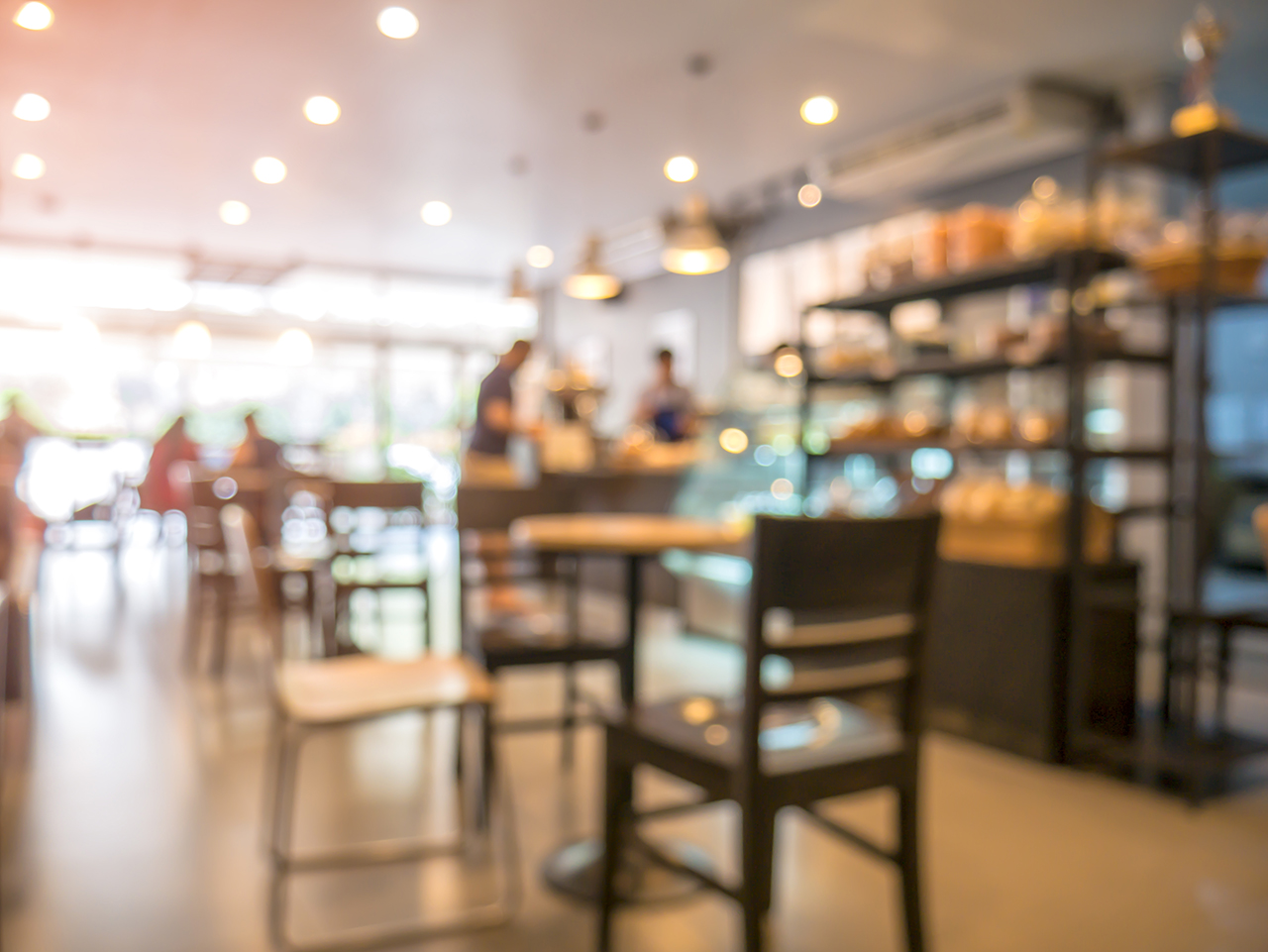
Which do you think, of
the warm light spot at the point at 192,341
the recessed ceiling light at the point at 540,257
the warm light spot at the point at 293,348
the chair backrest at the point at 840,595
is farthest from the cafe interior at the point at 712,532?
the warm light spot at the point at 293,348

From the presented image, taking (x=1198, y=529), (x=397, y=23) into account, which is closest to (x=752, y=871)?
(x=1198, y=529)

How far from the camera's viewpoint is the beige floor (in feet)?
6.70

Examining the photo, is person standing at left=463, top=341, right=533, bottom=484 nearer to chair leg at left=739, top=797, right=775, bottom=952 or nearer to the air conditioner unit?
the air conditioner unit

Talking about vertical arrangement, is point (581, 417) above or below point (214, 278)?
below

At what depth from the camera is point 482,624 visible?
2906mm

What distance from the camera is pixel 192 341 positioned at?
1133cm

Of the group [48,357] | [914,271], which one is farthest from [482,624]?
[48,357]

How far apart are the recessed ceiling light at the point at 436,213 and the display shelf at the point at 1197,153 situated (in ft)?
20.4

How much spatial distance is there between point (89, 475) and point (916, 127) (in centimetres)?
1103

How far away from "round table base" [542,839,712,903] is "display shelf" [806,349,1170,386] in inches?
84.5

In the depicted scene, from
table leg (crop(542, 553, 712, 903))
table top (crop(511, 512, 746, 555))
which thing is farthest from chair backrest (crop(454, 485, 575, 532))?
table leg (crop(542, 553, 712, 903))

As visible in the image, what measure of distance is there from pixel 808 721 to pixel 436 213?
7.68 m

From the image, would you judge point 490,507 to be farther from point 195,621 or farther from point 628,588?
point 195,621

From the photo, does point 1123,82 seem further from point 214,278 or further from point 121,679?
point 214,278
